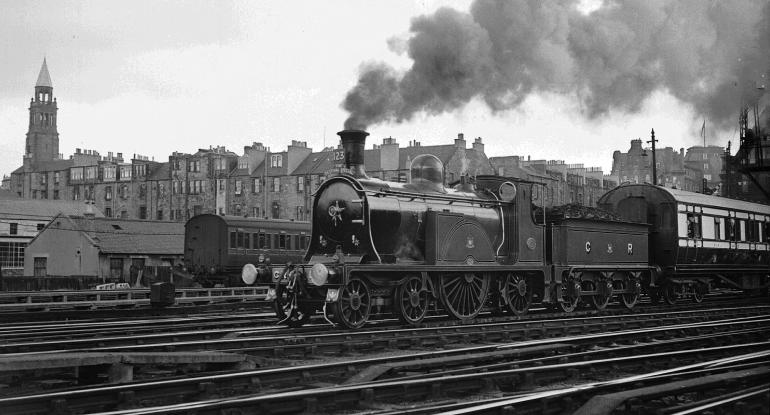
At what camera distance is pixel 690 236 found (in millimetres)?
23250

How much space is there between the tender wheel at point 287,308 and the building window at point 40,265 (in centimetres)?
4103

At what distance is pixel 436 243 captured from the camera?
16.5m

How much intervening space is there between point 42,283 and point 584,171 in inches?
2213

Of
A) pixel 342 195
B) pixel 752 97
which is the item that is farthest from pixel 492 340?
pixel 752 97

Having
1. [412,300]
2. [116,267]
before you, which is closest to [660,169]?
[116,267]

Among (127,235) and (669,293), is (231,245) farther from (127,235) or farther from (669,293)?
(669,293)

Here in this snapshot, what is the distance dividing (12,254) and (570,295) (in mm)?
55594

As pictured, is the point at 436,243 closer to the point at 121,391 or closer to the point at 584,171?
the point at 121,391

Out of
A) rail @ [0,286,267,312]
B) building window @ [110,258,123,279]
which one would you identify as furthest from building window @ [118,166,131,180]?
rail @ [0,286,267,312]

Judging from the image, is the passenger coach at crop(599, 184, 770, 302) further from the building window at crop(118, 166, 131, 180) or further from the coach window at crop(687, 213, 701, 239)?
the building window at crop(118, 166, 131, 180)

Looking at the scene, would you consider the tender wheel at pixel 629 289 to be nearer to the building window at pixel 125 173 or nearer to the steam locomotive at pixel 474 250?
the steam locomotive at pixel 474 250

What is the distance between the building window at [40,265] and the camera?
171 feet

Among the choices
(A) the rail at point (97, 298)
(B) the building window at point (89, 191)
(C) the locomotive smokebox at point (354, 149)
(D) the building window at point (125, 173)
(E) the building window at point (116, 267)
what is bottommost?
(A) the rail at point (97, 298)

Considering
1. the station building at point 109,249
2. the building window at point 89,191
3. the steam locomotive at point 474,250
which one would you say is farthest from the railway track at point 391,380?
the building window at point 89,191
